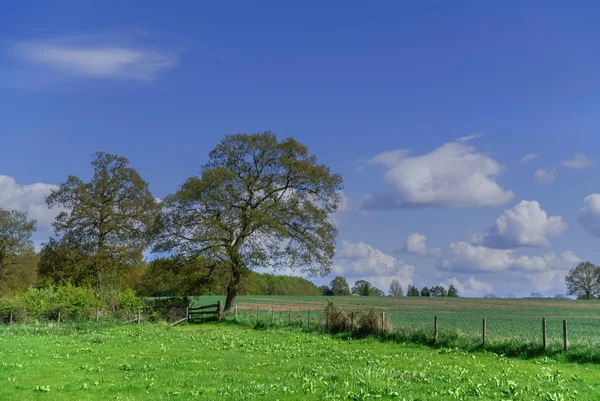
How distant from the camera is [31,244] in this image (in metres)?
65.9

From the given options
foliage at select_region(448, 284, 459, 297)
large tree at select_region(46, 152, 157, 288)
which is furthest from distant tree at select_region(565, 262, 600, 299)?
large tree at select_region(46, 152, 157, 288)

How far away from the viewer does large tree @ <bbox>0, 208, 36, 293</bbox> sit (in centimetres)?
6334

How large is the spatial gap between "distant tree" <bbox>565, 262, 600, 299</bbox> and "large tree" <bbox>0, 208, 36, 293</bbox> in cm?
11825

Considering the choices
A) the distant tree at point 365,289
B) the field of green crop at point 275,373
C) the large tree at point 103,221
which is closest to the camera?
the field of green crop at point 275,373

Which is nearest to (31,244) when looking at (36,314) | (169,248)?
(36,314)

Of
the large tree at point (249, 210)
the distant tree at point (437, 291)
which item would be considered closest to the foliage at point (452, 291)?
the distant tree at point (437, 291)

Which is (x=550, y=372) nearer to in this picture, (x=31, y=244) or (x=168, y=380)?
(x=168, y=380)

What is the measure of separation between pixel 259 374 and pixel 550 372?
30.7 ft

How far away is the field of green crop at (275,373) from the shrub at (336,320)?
588 centimetres

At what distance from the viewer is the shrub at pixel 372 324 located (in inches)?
1177

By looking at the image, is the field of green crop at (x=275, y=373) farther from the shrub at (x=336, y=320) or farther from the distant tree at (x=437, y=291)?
the distant tree at (x=437, y=291)

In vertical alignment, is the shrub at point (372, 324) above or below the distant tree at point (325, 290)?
above

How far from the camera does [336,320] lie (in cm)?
3281

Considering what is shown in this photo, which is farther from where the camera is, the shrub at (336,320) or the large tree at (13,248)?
the large tree at (13,248)
